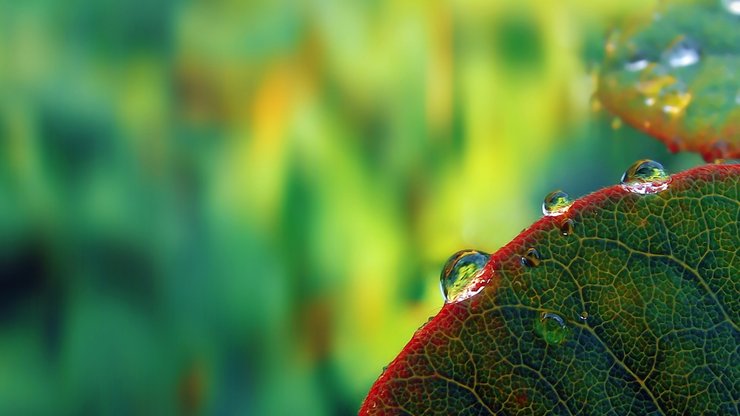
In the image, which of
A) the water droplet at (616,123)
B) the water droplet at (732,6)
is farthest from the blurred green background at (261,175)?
the water droplet at (732,6)

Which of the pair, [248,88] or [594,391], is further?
[248,88]

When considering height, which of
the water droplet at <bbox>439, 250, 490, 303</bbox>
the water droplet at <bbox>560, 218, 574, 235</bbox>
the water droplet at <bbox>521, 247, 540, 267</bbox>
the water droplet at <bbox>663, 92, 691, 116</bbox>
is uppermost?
the water droplet at <bbox>560, 218, 574, 235</bbox>

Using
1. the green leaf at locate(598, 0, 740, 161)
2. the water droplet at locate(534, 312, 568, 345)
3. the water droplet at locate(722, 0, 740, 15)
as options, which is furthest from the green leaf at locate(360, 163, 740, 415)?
the water droplet at locate(722, 0, 740, 15)

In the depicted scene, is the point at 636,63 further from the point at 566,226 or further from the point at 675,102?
the point at 566,226

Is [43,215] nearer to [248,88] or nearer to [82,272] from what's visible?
[82,272]

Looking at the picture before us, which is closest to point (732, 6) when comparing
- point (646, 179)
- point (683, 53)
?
point (683, 53)

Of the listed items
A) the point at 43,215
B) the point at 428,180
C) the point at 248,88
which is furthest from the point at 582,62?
the point at 43,215

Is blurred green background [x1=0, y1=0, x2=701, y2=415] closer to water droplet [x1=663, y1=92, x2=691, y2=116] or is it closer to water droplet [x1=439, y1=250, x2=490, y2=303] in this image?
water droplet [x1=663, y1=92, x2=691, y2=116]
